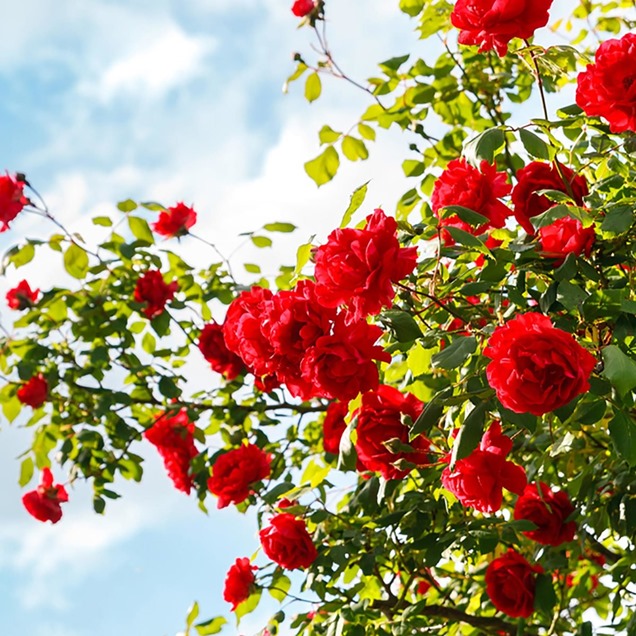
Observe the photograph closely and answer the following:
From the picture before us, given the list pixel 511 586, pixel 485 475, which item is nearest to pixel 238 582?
pixel 511 586

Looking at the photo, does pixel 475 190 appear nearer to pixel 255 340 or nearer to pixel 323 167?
pixel 255 340

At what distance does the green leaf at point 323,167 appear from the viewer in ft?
6.86

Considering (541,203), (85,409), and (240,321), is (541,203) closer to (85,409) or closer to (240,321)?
(240,321)

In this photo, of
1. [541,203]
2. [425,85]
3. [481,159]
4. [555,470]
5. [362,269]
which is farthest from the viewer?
[425,85]

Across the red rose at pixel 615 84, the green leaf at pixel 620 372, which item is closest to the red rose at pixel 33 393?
the red rose at pixel 615 84

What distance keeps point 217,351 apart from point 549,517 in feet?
3.32

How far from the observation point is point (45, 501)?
2652mm

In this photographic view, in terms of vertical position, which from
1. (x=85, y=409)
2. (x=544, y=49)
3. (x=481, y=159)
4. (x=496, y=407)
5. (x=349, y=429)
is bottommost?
(x=496, y=407)

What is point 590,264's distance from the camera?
137 centimetres

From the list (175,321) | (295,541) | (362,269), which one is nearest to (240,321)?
(362,269)

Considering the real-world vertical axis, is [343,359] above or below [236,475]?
below

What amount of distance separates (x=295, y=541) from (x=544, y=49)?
3.22 ft

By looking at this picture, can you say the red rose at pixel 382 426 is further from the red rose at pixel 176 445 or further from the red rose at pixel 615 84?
the red rose at pixel 176 445

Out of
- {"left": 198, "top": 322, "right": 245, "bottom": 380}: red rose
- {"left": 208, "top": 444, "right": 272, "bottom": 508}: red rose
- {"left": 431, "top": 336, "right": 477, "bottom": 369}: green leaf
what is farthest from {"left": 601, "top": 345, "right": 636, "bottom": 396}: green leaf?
{"left": 198, "top": 322, "right": 245, "bottom": 380}: red rose
